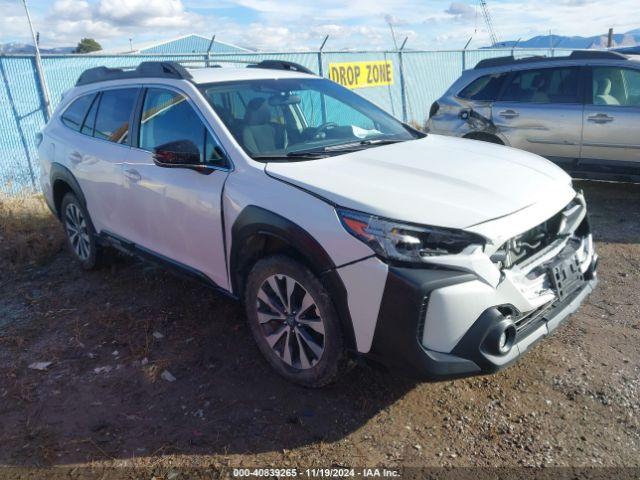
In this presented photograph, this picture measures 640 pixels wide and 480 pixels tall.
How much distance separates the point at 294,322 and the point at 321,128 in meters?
1.44

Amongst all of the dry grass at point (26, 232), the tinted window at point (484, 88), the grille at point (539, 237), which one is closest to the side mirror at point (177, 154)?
the grille at point (539, 237)

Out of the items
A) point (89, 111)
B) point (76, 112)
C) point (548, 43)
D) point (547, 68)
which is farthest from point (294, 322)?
point (548, 43)

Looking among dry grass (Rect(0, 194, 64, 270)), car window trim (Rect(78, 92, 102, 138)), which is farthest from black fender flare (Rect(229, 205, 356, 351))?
dry grass (Rect(0, 194, 64, 270))

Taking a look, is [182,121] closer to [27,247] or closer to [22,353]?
[22,353]

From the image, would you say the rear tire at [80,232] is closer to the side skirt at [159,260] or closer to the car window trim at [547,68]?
the side skirt at [159,260]

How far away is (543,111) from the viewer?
260 inches

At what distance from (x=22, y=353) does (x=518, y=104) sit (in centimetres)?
599

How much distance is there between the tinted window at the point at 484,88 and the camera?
23.0 feet

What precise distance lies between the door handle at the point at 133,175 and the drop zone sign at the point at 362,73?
897 centimetres

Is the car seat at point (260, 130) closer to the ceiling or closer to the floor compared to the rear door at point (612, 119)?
closer to the ceiling

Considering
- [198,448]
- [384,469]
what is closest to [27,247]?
[198,448]

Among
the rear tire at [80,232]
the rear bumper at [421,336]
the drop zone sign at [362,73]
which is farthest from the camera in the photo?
the drop zone sign at [362,73]

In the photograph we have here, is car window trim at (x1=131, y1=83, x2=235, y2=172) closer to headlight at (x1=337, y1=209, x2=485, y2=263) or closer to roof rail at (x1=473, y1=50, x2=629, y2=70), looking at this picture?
headlight at (x1=337, y1=209, x2=485, y2=263)

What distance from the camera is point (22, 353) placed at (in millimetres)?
3840
